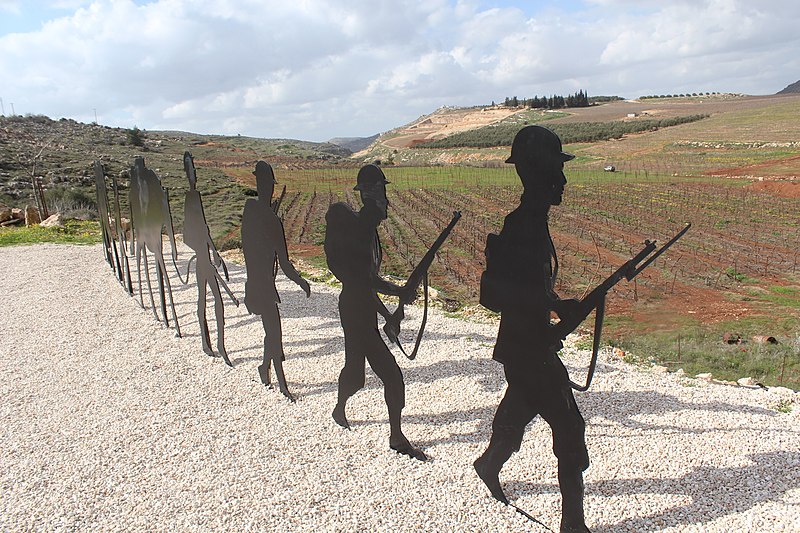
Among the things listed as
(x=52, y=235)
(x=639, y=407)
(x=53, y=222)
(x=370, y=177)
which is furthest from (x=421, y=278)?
(x=53, y=222)

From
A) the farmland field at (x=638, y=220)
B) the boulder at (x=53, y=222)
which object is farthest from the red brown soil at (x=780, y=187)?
the boulder at (x=53, y=222)

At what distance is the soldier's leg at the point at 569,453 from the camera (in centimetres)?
365

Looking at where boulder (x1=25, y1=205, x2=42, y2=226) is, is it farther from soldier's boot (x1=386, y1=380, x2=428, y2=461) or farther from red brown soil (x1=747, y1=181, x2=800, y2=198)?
red brown soil (x1=747, y1=181, x2=800, y2=198)

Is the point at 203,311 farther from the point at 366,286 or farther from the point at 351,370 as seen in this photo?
the point at 366,286

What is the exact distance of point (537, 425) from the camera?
18.1 ft

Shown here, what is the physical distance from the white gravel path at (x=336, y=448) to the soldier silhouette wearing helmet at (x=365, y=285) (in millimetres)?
662

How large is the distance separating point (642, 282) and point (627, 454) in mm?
9255

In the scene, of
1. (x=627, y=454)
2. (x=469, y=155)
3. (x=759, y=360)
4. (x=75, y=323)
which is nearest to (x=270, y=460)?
(x=627, y=454)

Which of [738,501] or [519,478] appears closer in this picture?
[738,501]

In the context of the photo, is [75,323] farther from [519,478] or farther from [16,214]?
[16,214]

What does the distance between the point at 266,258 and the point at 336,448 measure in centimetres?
218

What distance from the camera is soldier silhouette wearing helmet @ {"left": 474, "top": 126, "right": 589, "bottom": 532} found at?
3492mm

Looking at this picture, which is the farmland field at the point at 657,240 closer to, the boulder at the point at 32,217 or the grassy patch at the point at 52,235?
the grassy patch at the point at 52,235

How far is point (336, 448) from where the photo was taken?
5.18m
